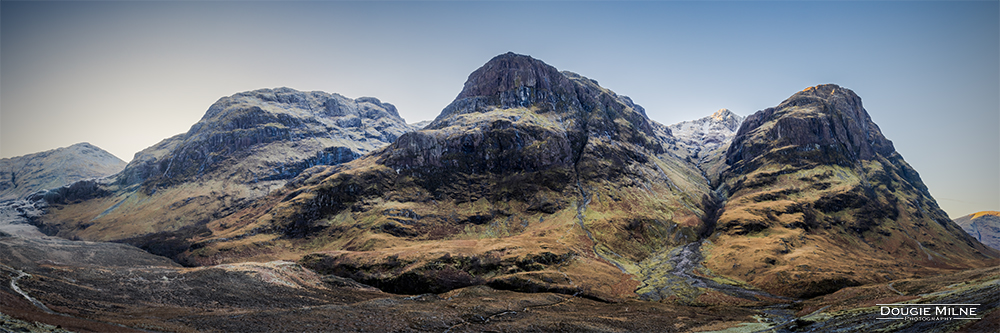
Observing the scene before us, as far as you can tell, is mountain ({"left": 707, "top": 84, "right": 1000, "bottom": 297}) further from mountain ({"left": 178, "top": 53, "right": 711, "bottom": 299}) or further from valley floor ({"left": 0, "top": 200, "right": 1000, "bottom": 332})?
mountain ({"left": 178, "top": 53, "right": 711, "bottom": 299})

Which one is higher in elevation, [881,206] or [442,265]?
[881,206]

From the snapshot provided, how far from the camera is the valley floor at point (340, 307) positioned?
2194 inches

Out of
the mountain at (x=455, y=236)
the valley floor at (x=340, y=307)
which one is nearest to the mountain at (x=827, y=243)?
the valley floor at (x=340, y=307)

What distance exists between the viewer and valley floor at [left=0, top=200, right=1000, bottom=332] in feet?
183

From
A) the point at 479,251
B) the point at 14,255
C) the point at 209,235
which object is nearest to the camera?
the point at 14,255

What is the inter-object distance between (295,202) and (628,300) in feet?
496

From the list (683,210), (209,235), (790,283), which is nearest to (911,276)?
(790,283)

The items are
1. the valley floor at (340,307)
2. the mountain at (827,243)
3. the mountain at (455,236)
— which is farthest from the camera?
the mountain at (455,236)

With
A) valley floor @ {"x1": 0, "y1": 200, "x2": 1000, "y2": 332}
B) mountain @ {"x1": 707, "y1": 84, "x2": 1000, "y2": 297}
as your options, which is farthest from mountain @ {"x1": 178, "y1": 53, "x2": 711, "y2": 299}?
mountain @ {"x1": 707, "y1": 84, "x2": 1000, "y2": 297}

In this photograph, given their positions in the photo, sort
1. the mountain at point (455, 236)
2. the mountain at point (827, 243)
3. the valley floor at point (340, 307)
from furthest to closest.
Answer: the mountain at point (455, 236), the mountain at point (827, 243), the valley floor at point (340, 307)

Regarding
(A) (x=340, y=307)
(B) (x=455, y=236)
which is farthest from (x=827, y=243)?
(A) (x=340, y=307)

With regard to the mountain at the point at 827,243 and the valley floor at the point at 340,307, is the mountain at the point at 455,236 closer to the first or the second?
the valley floor at the point at 340,307

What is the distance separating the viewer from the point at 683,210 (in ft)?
638

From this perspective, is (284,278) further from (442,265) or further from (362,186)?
(362,186)
